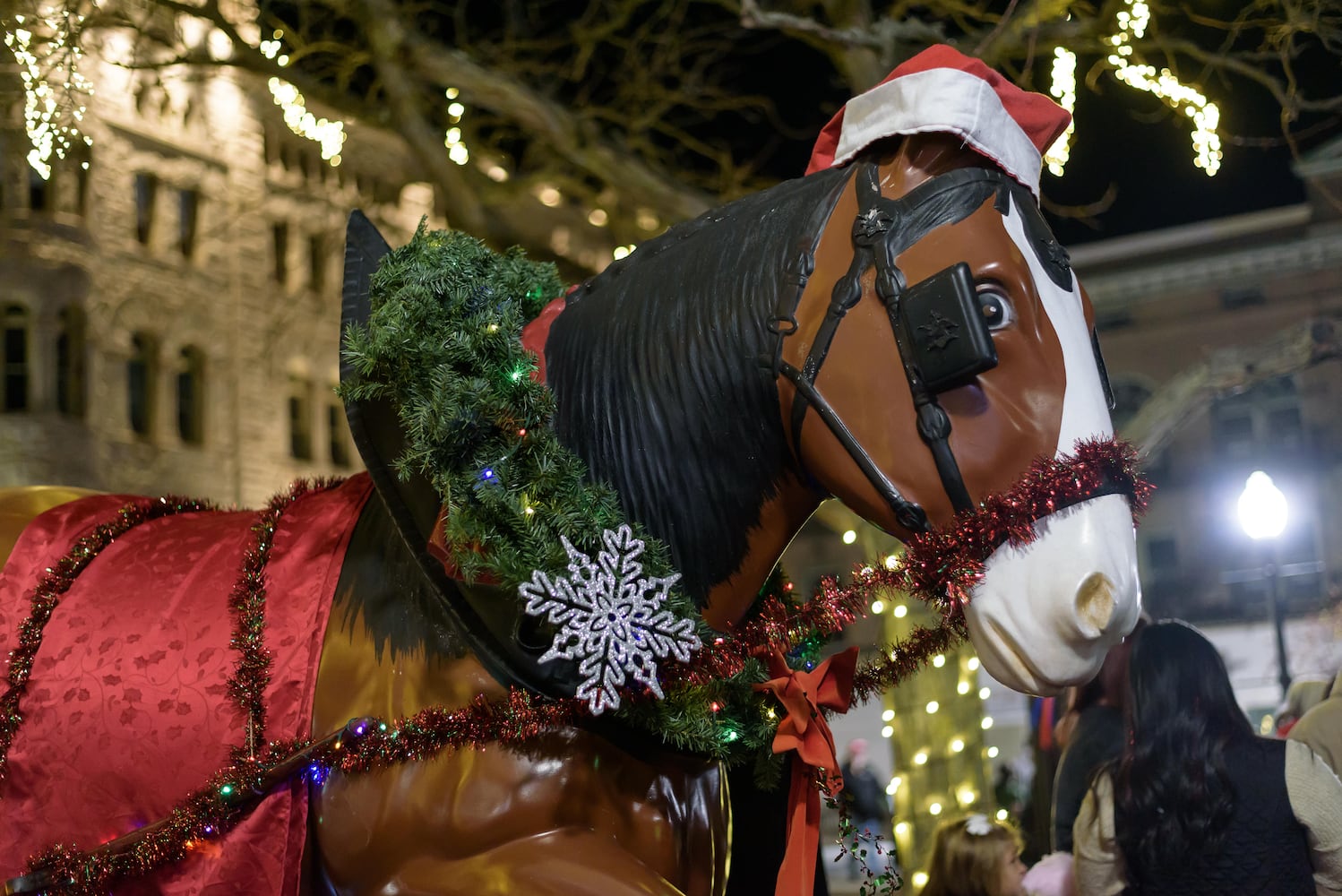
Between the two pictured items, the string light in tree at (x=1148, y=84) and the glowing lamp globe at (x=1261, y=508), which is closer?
the string light in tree at (x=1148, y=84)

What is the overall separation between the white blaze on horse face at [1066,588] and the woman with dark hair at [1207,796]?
1663 millimetres

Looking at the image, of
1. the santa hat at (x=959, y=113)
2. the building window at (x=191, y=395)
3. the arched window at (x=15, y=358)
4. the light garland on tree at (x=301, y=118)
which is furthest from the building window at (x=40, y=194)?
the santa hat at (x=959, y=113)

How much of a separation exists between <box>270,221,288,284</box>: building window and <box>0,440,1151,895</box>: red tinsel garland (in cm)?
1763

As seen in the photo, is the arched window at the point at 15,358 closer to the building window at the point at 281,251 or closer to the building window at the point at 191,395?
the building window at the point at 191,395

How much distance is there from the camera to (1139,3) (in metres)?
5.91

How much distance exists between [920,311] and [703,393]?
1.37 ft

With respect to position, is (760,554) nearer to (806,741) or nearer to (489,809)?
(806,741)

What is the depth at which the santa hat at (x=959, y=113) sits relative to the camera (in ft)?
7.23

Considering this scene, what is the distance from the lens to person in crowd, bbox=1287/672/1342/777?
4.12 meters

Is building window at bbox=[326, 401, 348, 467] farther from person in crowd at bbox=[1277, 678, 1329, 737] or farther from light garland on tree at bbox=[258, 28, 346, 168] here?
person in crowd at bbox=[1277, 678, 1329, 737]

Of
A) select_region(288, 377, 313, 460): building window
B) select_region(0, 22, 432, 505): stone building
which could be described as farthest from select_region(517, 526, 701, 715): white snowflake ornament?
select_region(288, 377, 313, 460): building window

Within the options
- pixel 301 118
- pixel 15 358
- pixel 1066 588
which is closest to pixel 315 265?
pixel 15 358

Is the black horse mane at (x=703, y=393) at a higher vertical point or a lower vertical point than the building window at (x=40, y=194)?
lower

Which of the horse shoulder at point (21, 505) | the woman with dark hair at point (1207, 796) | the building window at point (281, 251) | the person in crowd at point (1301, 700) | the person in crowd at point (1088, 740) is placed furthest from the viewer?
the building window at point (281, 251)
